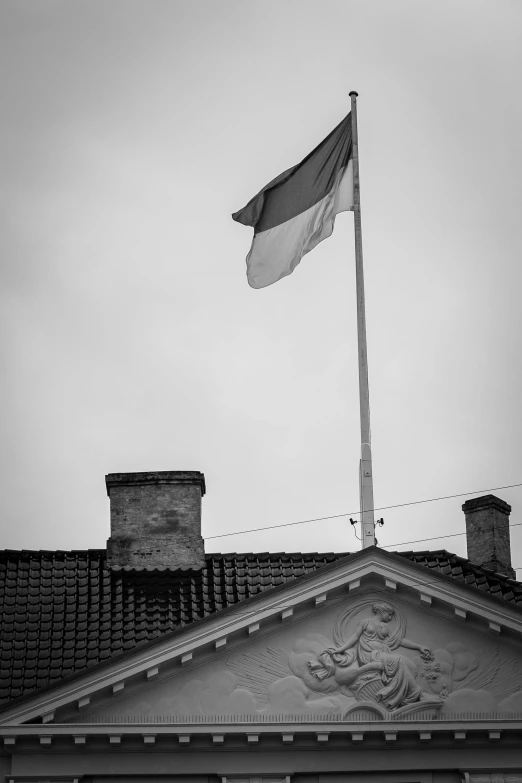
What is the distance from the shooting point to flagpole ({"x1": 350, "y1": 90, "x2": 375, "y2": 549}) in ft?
85.8

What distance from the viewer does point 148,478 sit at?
29703mm

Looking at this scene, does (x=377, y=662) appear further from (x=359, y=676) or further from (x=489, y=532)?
(x=489, y=532)

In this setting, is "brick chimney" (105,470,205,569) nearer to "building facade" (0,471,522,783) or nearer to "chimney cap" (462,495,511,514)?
"building facade" (0,471,522,783)

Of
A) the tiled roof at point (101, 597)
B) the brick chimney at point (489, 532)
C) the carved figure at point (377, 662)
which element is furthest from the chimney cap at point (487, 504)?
the carved figure at point (377, 662)

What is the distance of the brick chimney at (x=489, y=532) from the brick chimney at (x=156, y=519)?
6.20 metres

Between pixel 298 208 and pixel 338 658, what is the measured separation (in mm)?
7990

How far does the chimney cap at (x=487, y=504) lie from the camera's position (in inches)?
1284

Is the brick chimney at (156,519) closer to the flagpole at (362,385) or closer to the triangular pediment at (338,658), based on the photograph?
the triangular pediment at (338,658)

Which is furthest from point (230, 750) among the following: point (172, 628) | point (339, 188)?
point (339, 188)

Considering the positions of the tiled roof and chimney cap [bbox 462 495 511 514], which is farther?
chimney cap [bbox 462 495 511 514]

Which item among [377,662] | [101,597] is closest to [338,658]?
[377,662]

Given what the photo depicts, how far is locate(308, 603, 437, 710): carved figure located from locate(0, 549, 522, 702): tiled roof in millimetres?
2041

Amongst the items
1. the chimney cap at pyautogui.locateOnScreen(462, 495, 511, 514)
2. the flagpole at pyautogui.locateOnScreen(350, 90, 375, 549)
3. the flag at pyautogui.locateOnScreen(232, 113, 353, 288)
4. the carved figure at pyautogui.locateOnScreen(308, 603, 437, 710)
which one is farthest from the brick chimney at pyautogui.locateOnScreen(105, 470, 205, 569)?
the chimney cap at pyautogui.locateOnScreen(462, 495, 511, 514)

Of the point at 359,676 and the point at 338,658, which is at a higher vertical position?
the point at 338,658
